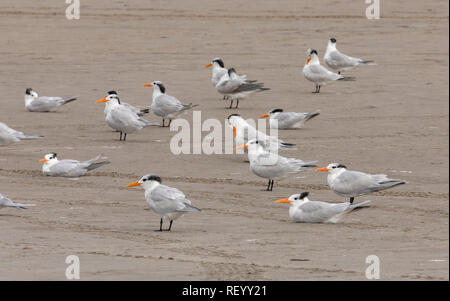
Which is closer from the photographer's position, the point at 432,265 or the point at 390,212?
the point at 432,265

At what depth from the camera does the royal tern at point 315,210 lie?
11641 millimetres

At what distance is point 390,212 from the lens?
1219cm

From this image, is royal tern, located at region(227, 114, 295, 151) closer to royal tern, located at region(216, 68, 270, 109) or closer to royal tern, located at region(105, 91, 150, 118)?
royal tern, located at region(105, 91, 150, 118)

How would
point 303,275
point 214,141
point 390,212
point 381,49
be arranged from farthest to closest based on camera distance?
point 381,49
point 214,141
point 390,212
point 303,275

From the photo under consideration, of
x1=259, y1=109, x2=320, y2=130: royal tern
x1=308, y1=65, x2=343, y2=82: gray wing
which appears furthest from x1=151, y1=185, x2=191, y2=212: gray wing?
x1=308, y1=65, x2=343, y2=82: gray wing

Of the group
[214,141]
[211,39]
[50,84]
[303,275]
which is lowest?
[303,275]

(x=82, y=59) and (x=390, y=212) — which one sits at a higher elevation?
(x=82, y=59)

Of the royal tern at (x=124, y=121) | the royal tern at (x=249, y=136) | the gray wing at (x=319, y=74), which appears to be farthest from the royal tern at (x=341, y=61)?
the royal tern at (x=249, y=136)

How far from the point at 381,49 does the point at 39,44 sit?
8.32 m

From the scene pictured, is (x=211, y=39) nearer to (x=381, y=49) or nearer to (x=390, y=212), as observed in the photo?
(x=381, y=49)

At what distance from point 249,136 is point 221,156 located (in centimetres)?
52

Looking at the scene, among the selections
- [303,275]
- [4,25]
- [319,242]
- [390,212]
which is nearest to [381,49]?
[4,25]

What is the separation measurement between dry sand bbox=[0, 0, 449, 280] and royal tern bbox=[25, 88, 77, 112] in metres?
0.20

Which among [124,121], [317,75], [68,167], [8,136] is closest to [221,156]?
[124,121]
